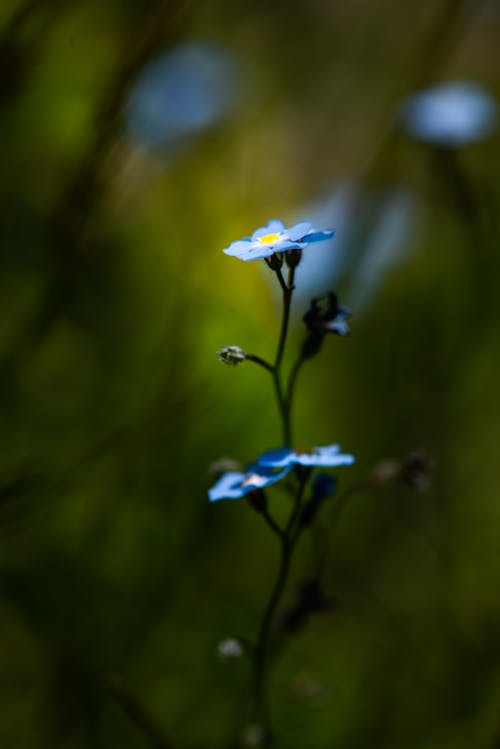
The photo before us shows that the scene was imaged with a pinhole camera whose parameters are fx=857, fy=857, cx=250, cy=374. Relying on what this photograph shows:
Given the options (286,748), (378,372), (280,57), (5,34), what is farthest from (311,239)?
(280,57)

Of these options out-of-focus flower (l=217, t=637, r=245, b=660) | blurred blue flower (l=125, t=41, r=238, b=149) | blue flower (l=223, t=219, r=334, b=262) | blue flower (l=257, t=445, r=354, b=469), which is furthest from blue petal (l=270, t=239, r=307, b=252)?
blurred blue flower (l=125, t=41, r=238, b=149)

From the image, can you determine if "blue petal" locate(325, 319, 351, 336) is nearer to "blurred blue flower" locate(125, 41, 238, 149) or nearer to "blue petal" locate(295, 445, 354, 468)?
"blue petal" locate(295, 445, 354, 468)

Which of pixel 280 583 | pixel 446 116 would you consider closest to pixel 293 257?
pixel 280 583

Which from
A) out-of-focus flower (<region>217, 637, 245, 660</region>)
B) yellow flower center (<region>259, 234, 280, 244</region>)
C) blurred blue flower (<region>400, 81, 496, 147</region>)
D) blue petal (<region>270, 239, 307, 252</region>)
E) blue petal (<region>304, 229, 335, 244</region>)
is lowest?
out-of-focus flower (<region>217, 637, 245, 660</region>)

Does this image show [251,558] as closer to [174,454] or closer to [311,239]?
[174,454]

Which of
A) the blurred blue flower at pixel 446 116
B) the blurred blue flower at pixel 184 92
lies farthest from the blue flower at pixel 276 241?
the blurred blue flower at pixel 184 92

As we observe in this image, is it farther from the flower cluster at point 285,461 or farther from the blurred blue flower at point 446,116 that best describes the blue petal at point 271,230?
the blurred blue flower at point 446,116
